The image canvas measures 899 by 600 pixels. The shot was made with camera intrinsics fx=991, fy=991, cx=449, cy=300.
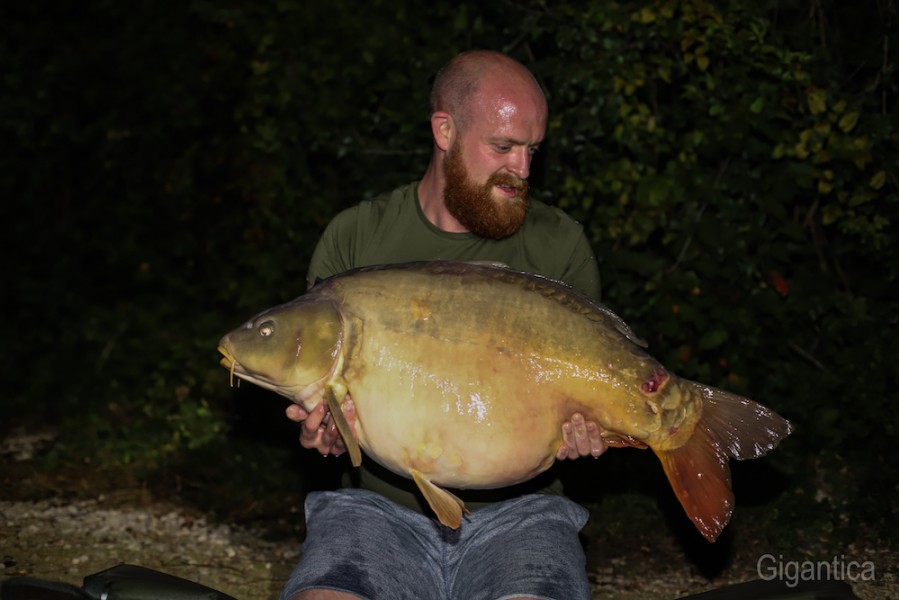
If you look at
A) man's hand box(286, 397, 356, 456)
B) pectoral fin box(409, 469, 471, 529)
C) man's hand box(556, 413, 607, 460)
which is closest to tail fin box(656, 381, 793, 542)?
man's hand box(556, 413, 607, 460)

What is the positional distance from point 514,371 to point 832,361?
2.26 metres

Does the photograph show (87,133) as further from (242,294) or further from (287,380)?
(287,380)

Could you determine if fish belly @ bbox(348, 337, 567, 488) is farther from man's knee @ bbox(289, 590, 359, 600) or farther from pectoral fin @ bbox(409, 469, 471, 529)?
man's knee @ bbox(289, 590, 359, 600)

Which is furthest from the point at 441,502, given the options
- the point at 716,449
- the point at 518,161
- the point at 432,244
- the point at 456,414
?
the point at 518,161

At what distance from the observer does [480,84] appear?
2.62 m

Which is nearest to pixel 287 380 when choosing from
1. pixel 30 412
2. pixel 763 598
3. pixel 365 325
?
pixel 365 325

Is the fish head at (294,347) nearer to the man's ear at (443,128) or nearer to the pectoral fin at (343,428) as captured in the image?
the pectoral fin at (343,428)

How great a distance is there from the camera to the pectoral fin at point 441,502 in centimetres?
212

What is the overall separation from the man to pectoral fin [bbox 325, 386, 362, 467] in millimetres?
39

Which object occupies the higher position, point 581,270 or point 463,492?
point 581,270

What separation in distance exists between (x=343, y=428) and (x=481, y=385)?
316 mm

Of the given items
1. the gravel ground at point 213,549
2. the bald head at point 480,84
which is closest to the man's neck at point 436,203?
the bald head at point 480,84

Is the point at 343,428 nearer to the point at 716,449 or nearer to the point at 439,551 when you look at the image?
the point at 439,551
